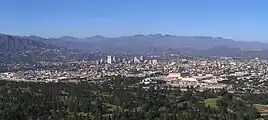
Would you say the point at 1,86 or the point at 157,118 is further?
the point at 1,86

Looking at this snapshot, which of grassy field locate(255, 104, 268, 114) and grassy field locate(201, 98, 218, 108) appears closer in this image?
grassy field locate(255, 104, 268, 114)

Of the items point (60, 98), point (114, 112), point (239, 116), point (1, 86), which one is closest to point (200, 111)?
point (239, 116)

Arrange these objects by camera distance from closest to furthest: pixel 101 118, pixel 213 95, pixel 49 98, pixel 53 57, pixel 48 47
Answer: pixel 101 118 → pixel 49 98 → pixel 213 95 → pixel 53 57 → pixel 48 47

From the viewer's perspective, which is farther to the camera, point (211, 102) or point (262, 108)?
point (211, 102)

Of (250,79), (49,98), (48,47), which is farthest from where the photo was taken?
(48,47)

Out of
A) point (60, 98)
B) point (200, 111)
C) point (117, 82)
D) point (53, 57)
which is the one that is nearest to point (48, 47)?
point (53, 57)

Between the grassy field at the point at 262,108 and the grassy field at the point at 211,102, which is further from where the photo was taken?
the grassy field at the point at 211,102

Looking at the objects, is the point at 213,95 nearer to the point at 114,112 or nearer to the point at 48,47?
the point at 114,112

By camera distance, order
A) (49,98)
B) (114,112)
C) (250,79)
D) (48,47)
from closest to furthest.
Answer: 1. (114,112)
2. (49,98)
3. (250,79)
4. (48,47)

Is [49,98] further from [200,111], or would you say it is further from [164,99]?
[200,111]
